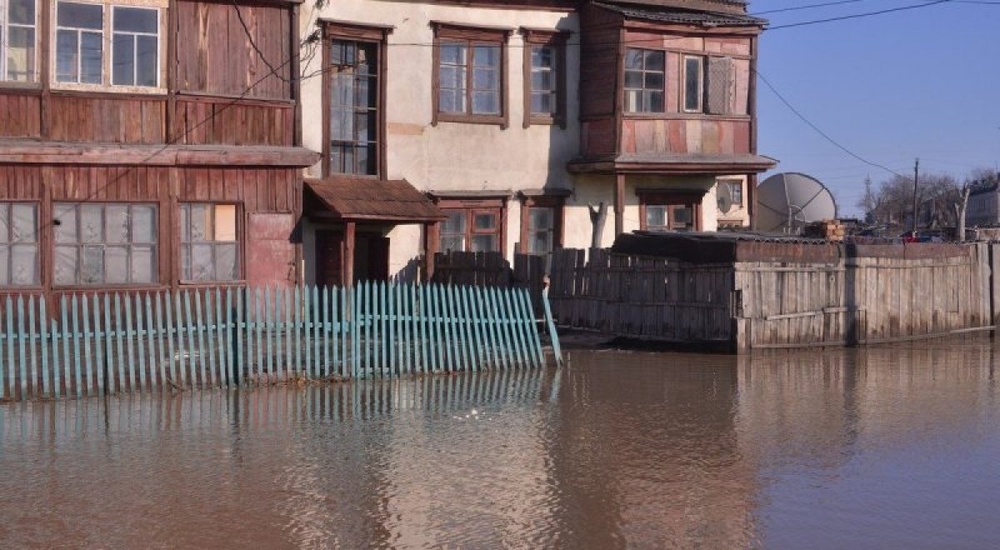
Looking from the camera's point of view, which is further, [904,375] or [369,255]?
[369,255]

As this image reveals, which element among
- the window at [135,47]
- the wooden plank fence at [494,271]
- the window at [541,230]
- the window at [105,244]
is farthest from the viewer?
the window at [541,230]

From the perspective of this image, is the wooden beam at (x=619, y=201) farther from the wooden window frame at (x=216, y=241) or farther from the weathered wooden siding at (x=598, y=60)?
the wooden window frame at (x=216, y=241)

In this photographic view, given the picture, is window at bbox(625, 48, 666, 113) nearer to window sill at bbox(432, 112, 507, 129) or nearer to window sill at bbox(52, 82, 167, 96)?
window sill at bbox(432, 112, 507, 129)

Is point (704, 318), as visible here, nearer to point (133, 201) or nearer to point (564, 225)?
point (564, 225)

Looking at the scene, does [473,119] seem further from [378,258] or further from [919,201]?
[919,201]

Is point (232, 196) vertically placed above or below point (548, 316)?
above

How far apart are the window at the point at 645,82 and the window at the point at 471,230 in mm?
3801

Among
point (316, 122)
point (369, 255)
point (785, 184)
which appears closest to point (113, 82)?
point (316, 122)

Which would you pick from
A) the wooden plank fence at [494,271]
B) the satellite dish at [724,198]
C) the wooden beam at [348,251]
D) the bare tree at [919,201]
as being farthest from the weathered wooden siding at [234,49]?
the bare tree at [919,201]

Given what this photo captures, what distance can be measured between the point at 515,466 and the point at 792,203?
101 ft

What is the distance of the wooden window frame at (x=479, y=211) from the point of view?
84.2 ft

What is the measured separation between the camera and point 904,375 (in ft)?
56.6

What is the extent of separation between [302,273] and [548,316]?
6293 mm

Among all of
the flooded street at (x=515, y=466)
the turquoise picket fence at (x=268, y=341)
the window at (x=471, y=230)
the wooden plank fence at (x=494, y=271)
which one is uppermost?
the window at (x=471, y=230)
